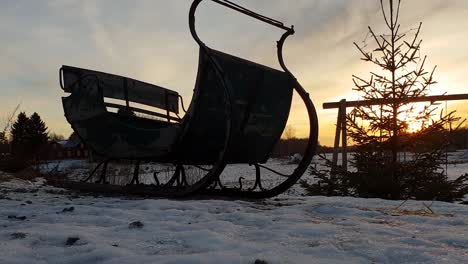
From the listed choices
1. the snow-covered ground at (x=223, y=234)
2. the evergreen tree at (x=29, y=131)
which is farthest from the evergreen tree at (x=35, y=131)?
the snow-covered ground at (x=223, y=234)

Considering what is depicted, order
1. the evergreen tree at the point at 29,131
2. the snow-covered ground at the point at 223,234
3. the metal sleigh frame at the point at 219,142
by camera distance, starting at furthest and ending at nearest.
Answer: the evergreen tree at the point at 29,131, the metal sleigh frame at the point at 219,142, the snow-covered ground at the point at 223,234

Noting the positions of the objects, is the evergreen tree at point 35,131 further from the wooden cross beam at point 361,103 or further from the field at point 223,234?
the field at point 223,234

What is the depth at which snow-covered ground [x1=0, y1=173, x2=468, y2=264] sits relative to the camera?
213cm

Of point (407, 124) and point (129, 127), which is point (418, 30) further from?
point (129, 127)

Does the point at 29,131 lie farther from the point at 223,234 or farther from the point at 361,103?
the point at 223,234

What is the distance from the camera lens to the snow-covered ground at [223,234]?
6.98 feet

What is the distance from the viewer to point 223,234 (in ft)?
8.62

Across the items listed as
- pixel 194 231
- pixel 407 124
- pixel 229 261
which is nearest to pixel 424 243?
pixel 229 261

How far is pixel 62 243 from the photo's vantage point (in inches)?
93.4

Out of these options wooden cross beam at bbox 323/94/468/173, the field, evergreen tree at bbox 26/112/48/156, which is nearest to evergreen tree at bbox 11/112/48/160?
evergreen tree at bbox 26/112/48/156

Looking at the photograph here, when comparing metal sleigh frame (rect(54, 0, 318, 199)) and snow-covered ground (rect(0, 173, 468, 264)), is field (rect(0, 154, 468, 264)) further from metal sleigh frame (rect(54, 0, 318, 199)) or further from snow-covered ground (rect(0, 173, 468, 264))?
metal sleigh frame (rect(54, 0, 318, 199))

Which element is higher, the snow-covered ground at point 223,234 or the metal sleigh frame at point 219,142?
the metal sleigh frame at point 219,142

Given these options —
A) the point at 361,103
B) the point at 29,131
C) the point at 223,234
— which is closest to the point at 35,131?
Result: the point at 29,131

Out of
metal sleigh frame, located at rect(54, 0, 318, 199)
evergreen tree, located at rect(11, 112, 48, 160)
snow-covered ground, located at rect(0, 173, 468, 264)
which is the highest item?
evergreen tree, located at rect(11, 112, 48, 160)
